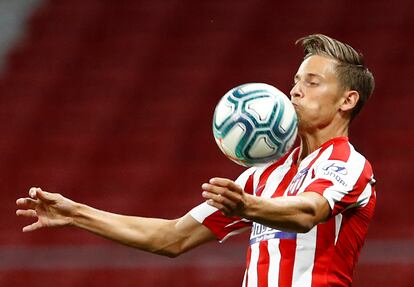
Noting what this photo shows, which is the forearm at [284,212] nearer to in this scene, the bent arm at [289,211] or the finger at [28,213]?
the bent arm at [289,211]

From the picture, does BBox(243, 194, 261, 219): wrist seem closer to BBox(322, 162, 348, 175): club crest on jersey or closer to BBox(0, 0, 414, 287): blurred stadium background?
BBox(322, 162, 348, 175): club crest on jersey

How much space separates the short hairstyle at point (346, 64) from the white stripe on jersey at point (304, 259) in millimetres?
537

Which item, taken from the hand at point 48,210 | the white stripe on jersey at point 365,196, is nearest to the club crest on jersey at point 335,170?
the white stripe on jersey at point 365,196

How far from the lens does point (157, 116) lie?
366 inches

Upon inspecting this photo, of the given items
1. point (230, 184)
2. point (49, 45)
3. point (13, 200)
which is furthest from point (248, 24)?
point (230, 184)

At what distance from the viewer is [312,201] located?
126 inches

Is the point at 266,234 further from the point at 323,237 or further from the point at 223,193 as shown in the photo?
the point at 223,193

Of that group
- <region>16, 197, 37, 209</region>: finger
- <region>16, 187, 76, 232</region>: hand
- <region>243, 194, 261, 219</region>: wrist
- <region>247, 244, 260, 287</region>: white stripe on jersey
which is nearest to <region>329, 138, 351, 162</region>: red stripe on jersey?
<region>247, 244, 260, 287</region>: white stripe on jersey

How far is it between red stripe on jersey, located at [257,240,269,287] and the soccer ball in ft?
1.22

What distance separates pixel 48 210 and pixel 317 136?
1.00 metres

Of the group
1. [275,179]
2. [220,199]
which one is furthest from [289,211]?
[275,179]

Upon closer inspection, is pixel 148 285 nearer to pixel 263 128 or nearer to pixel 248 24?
pixel 248 24

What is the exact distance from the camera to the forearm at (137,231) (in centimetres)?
378

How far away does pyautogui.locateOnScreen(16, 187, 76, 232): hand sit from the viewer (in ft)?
11.8
